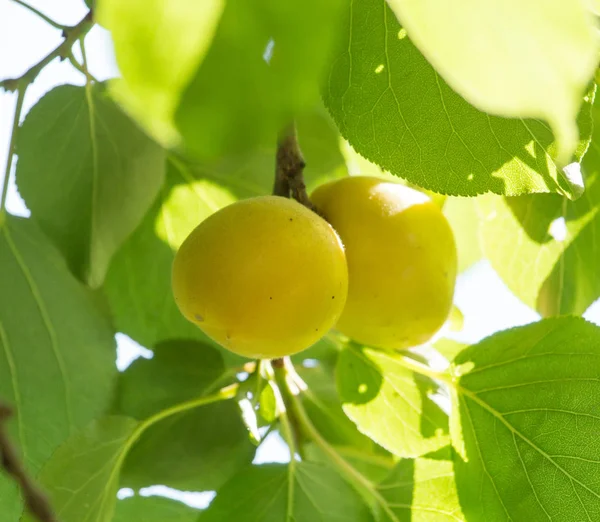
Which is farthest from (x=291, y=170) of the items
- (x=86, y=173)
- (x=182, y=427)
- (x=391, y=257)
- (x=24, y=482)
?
(x=24, y=482)

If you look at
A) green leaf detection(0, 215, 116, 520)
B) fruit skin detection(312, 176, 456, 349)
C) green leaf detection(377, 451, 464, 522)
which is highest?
fruit skin detection(312, 176, 456, 349)

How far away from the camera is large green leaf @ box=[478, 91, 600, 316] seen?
97 cm

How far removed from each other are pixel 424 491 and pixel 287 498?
0.51ft

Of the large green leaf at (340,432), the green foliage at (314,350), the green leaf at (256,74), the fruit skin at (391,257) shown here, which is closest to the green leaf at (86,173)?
the green foliage at (314,350)

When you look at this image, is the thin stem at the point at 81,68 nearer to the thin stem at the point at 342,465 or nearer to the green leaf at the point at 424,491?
the thin stem at the point at 342,465

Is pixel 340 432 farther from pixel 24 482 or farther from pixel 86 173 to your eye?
pixel 24 482

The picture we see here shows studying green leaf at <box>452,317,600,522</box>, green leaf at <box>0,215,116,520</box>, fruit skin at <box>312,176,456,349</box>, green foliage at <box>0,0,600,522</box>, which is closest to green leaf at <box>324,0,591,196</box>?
green foliage at <box>0,0,600,522</box>

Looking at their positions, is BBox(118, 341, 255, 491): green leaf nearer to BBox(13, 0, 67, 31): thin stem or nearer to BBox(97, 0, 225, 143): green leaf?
BBox(13, 0, 67, 31): thin stem

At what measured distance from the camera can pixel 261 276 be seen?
643 millimetres

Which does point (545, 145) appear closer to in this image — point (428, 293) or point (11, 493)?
point (428, 293)

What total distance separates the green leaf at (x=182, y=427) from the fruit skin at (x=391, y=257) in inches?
9.5

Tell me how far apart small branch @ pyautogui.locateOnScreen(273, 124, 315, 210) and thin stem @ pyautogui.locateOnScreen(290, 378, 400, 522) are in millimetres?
301

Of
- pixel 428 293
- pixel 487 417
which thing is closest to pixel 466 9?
pixel 428 293

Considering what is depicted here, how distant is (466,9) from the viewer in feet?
0.84
